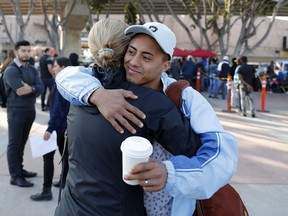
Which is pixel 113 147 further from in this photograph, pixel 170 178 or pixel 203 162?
pixel 203 162

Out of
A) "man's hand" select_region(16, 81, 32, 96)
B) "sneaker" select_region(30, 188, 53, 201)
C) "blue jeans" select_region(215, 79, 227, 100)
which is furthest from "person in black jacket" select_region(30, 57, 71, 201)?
"blue jeans" select_region(215, 79, 227, 100)

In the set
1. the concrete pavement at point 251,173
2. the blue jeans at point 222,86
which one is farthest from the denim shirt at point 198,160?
the blue jeans at point 222,86

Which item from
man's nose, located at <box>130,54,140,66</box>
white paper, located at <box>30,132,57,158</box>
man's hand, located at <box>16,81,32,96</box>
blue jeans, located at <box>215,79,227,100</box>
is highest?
man's nose, located at <box>130,54,140,66</box>

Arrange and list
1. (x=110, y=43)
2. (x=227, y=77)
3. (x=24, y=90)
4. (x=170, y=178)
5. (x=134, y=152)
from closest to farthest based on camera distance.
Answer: (x=134, y=152)
(x=170, y=178)
(x=110, y=43)
(x=24, y=90)
(x=227, y=77)

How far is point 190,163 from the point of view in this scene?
1426 millimetres

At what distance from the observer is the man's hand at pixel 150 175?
130cm

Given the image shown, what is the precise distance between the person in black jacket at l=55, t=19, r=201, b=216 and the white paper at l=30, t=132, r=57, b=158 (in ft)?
8.83

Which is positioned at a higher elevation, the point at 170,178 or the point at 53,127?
the point at 170,178

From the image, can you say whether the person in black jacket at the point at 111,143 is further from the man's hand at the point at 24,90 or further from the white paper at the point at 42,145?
the man's hand at the point at 24,90

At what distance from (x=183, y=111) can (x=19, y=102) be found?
11.9 ft

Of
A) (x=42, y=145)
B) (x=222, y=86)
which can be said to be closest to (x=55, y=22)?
(x=222, y=86)

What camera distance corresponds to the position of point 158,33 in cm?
155

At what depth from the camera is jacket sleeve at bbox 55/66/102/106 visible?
1.59m

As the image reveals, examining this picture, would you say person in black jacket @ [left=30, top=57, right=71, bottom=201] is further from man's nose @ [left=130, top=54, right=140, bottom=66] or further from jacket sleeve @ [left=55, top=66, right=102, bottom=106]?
man's nose @ [left=130, top=54, right=140, bottom=66]
